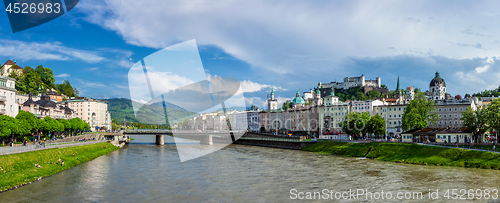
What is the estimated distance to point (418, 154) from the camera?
56.2 m

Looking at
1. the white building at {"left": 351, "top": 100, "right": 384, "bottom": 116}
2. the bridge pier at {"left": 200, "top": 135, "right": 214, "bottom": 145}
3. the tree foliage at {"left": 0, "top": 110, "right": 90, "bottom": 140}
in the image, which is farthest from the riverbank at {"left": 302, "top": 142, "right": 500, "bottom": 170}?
the tree foliage at {"left": 0, "top": 110, "right": 90, "bottom": 140}

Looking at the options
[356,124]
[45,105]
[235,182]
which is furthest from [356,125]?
[45,105]

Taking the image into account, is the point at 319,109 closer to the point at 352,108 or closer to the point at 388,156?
the point at 352,108

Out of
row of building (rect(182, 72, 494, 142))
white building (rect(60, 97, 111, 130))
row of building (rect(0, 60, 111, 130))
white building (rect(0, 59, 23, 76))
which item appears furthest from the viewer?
white building (rect(60, 97, 111, 130))

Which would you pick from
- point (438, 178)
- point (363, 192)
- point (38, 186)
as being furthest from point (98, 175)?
point (438, 178)

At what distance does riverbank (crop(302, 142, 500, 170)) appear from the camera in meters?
46.9

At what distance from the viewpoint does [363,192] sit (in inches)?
1299

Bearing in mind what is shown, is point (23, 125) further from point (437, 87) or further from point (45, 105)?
point (437, 87)

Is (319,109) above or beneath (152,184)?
above

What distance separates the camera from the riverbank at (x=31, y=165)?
33.4m

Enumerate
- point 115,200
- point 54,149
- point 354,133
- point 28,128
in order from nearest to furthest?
point 115,200
point 54,149
point 28,128
point 354,133

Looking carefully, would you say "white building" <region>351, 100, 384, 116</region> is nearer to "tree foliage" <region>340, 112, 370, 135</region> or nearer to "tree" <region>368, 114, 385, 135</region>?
"tree foliage" <region>340, 112, 370, 135</region>

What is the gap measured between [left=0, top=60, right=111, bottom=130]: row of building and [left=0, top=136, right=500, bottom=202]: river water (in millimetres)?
32361

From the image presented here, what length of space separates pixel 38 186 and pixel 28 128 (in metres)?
31.5
